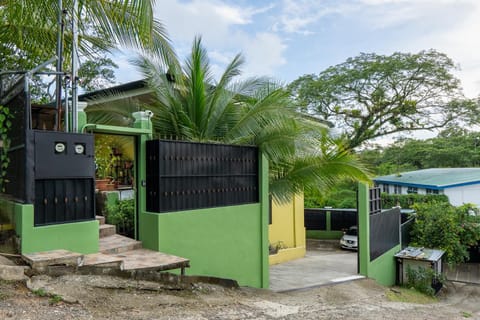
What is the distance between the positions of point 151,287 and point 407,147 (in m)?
33.3

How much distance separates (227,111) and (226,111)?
0.03 m

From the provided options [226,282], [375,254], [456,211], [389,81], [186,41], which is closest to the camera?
[226,282]

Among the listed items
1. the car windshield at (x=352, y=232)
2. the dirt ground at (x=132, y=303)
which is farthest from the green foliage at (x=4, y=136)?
the car windshield at (x=352, y=232)

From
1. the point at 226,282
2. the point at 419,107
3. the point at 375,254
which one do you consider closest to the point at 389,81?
the point at 419,107

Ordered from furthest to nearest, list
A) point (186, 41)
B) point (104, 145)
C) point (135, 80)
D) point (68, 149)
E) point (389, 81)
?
point (389, 81)
point (104, 145)
point (135, 80)
point (186, 41)
point (68, 149)

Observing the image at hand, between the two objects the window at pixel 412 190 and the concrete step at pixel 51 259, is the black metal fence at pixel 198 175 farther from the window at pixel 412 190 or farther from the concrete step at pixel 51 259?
the window at pixel 412 190

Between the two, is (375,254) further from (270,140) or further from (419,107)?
(419,107)

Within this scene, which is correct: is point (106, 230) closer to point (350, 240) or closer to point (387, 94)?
point (350, 240)

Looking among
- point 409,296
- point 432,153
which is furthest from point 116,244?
point 432,153

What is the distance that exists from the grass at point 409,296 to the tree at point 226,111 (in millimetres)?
3080

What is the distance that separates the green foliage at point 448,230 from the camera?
12.2 m

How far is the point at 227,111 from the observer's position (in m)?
7.80

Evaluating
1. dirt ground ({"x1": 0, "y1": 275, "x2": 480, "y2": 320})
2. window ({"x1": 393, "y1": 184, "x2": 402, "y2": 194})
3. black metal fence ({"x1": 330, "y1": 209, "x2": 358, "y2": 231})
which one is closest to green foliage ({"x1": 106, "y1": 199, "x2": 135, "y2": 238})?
dirt ground ({"x1": 0, "y1": 275, "x2": 480, "y2": 320})

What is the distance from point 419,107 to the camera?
2386 cm
